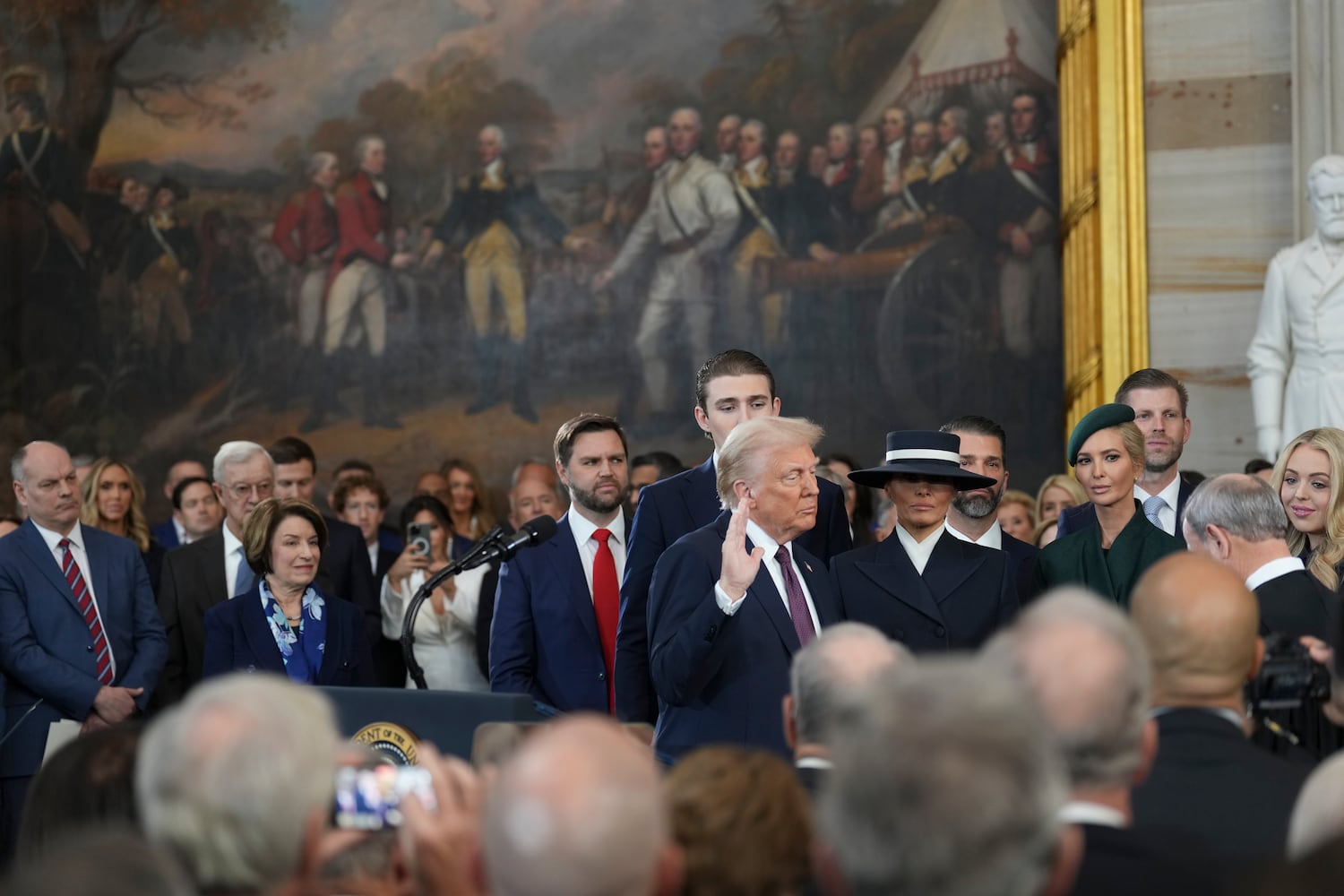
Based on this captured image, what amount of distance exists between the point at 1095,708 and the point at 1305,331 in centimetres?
700

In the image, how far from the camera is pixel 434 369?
12711 mm

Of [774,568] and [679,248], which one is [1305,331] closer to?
[679,248]

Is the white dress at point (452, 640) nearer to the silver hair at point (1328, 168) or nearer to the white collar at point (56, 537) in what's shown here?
the white collar at point (56, 537)

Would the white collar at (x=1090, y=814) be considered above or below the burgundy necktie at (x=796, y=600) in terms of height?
below

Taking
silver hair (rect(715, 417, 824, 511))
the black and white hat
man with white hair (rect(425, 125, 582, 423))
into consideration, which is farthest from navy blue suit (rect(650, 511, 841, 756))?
man with white hair (rect(425, 125, 582, 423))

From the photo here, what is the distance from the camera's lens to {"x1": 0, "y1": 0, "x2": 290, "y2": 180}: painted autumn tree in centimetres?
1313

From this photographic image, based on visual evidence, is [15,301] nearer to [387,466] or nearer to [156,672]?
[387,466]

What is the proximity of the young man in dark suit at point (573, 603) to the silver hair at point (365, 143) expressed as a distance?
690 cm

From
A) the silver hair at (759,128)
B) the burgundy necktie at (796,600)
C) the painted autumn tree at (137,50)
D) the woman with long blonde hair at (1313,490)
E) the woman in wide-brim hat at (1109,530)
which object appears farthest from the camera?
the painted autumn tree at (137,50)

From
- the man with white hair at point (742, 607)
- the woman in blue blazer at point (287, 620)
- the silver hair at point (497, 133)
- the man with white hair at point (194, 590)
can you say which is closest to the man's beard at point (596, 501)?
the woman in blue blazer at point (287, 620)

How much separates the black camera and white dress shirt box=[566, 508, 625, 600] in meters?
3.16

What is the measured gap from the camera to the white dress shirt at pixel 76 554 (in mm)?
7262

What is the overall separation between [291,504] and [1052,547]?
3.18m

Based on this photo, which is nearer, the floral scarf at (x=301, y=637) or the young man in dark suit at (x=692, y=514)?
the young man in dark suit at (x=692, y=514)
